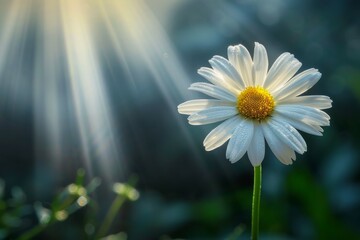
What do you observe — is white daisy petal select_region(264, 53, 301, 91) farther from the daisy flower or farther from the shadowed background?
the shadowed background

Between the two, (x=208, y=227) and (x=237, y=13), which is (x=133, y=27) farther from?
(x=208, y=227)

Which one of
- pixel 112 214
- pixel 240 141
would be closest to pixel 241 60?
pixel 240 141

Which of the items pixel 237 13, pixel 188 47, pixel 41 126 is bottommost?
pixel 41 126

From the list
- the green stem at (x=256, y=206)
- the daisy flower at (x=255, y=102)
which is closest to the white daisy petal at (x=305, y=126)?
the daisy flower at (x=255, y=102)

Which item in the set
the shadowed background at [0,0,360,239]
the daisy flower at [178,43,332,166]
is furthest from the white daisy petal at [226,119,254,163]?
the shadowed background at [0,0,360,239]

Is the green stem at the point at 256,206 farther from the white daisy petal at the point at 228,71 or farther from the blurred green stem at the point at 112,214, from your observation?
the blurred green stem at the point at 112,214

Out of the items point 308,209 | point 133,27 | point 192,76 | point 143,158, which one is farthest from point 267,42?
point 308,209
